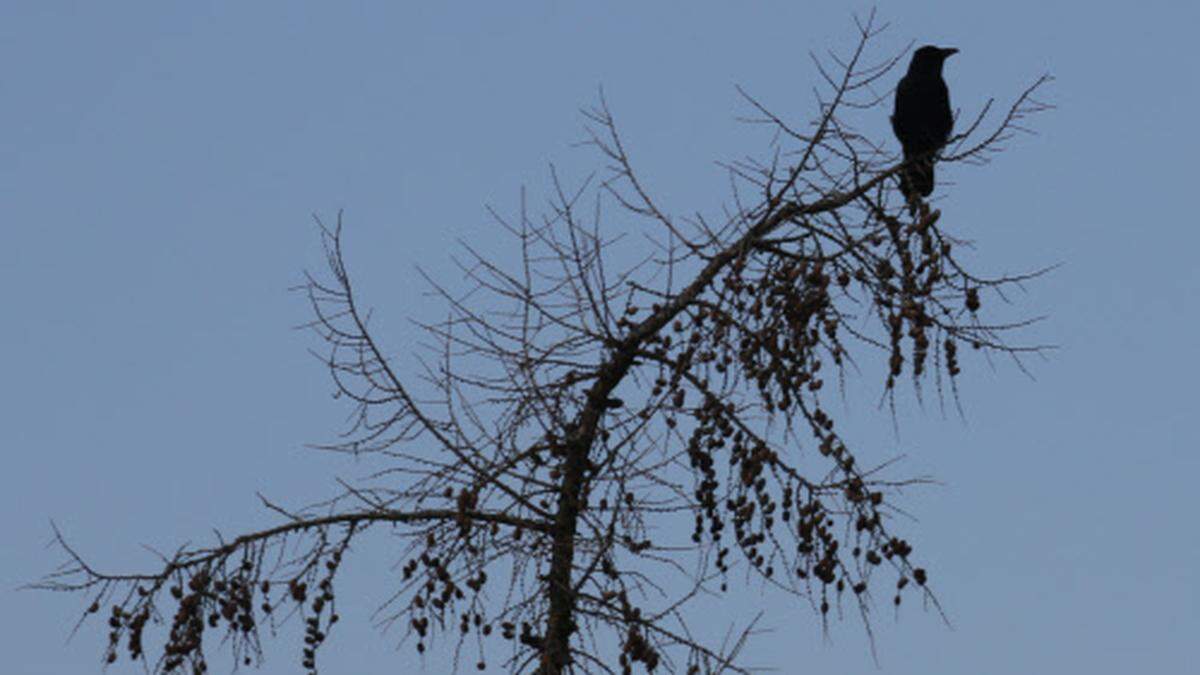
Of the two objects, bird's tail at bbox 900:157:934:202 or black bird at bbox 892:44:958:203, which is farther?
black bird at bbox 892:44:958:203

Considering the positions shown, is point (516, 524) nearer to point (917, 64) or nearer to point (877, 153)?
point (877, 153)

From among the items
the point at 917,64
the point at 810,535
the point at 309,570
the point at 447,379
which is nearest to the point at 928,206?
the point at 810,535

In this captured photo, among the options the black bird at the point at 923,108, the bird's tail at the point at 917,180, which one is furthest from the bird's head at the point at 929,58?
the bird's tail at the point at 917,180

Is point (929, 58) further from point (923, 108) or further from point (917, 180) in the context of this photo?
point (917, 180)

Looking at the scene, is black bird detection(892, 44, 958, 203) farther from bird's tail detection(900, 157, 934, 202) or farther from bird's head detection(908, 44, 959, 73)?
bird's tail detection(900, 157, 934, 202)

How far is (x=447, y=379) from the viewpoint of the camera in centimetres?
765

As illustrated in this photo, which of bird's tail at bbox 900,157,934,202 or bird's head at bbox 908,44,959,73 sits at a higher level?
bird's head at bbox 908,44,959,73

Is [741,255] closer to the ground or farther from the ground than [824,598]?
farther from the ground

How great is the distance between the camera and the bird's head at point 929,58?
10.9 m

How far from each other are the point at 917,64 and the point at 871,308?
411 centimetres

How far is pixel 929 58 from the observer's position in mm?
10969

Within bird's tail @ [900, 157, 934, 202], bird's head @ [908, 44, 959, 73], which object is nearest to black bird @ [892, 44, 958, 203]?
bird's head @ [908, 44, 959, 73]

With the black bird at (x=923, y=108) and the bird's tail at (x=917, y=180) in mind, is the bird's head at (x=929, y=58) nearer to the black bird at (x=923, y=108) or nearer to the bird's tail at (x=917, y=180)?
the black bird at (x=923, y=108)

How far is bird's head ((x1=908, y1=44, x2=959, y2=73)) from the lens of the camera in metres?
10.9
